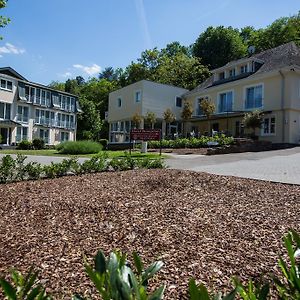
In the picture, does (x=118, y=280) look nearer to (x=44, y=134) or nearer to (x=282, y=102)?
(x=282, y=102)

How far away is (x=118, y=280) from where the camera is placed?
1.10 m

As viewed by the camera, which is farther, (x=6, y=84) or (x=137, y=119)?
(x=6, y=84)

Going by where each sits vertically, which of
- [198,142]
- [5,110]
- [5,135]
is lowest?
[198,142]

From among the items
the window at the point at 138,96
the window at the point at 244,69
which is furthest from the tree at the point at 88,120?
the window at the point at 244,69

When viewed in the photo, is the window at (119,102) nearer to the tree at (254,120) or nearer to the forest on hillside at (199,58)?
the forest on hillside at (199,58)

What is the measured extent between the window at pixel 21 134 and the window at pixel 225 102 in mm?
25452

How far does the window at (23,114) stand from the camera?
4419 cm

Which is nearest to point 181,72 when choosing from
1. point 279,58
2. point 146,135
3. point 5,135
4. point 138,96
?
point 138,96

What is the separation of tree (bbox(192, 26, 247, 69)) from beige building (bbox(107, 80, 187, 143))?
18.6m

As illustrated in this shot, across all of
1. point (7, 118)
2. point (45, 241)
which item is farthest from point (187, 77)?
point (45, 241)

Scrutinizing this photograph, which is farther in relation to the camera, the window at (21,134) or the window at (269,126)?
the window at (21,134)

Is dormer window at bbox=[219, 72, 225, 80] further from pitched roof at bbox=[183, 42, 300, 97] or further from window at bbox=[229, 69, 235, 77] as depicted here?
pitched roof at bbox=[183, 42, 300, 97]

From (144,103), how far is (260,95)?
11.5m

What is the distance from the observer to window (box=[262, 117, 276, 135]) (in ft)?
87.2
